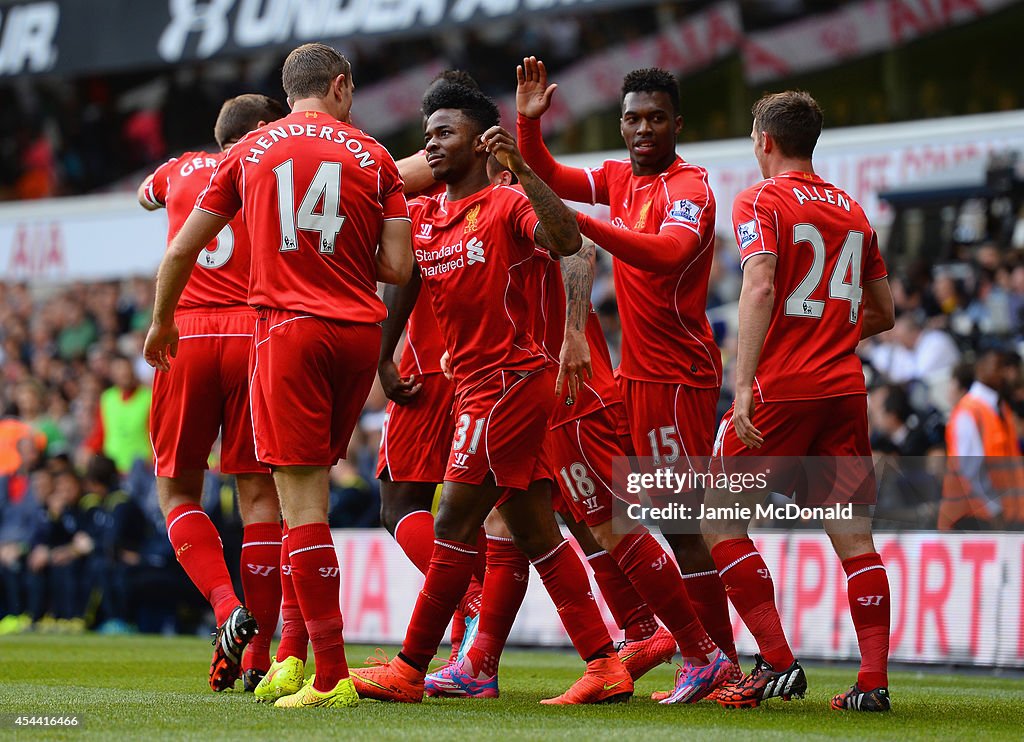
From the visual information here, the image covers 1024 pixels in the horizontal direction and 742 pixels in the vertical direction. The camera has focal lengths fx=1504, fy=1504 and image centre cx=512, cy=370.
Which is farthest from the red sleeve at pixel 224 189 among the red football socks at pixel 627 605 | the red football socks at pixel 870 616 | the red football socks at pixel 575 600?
the red football socks at pixel 870 616

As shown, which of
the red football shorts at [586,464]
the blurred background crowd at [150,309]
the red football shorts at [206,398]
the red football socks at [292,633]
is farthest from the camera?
the blurred background crowd at [150,309]

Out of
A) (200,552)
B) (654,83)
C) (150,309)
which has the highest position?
(654,83)

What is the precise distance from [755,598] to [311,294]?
2103 millimetres

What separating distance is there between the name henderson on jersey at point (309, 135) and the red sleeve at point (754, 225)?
1.48 m

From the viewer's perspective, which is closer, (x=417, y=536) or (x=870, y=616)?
(x=870, y=616)

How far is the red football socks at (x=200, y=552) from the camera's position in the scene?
653 cm

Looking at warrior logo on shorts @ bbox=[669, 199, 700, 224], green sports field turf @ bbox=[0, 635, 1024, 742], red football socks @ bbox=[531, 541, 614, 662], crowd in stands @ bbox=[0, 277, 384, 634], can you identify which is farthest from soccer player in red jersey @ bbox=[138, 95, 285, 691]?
crowd in stands @ bbox=[0, 277, 384, 634]

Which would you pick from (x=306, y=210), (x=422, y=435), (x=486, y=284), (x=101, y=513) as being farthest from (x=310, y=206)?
(x=101, y=513)

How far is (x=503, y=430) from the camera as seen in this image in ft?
19.1

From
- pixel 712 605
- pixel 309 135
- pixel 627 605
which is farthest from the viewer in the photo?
pixel 627 605

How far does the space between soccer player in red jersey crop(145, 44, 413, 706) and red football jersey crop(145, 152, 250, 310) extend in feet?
3.48

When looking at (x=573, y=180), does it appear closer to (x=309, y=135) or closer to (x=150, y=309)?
(x=309, y=135)

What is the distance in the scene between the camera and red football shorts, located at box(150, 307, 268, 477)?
6.73 m

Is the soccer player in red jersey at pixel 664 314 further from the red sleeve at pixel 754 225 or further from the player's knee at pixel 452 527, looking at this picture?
the player's knee at pixel 452 527
